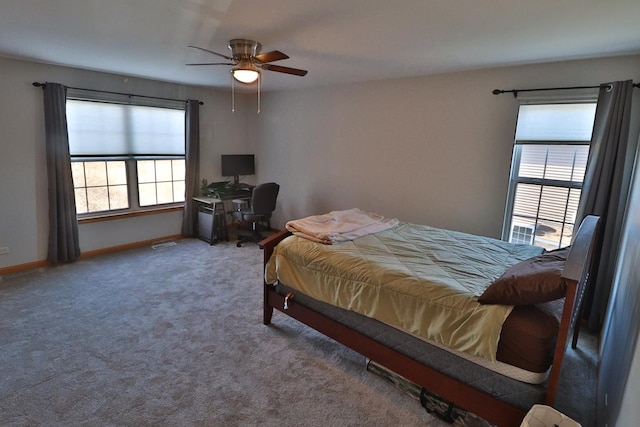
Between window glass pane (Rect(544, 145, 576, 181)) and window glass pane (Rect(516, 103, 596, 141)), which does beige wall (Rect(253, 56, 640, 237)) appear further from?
window glass pane (Rect(544, 145, 576, 181))

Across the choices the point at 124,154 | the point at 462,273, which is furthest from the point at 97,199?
the point at 462,273

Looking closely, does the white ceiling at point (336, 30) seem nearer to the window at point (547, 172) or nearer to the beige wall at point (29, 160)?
the beige wall at point (29, 160)

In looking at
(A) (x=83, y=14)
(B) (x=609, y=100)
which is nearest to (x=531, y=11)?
(B) (x=609, y=100)

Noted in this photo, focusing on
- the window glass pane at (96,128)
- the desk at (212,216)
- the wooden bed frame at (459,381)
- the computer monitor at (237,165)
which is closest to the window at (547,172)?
the wooden bed frame at (459,381)

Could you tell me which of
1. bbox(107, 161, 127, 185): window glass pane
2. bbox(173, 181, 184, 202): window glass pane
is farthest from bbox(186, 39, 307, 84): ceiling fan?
bbox(173, 181, 184, 202): window glass pane

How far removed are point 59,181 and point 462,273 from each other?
445cm

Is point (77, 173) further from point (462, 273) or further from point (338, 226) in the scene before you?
point (462, 273)

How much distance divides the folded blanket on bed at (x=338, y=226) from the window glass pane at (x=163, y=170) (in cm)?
298

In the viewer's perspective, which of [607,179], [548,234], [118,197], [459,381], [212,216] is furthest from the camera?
[212,216]

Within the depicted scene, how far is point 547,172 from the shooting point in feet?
10.5

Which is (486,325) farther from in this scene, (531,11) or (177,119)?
(177,119)

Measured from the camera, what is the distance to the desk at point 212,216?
5.03 metres

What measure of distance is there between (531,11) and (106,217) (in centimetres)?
499

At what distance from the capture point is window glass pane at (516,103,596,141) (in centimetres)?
293
